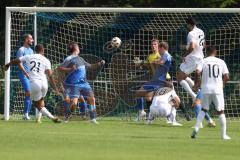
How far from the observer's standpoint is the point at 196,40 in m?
21.5

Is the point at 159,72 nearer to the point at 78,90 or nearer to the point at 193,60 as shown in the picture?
the point at 193,60

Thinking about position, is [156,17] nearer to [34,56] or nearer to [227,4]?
[227,4]

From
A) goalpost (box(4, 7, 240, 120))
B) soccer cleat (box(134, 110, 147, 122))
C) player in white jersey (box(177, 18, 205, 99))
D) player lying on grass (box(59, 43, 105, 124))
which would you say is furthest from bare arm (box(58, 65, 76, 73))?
player in white jersey (box(177, 18, 205, 99))

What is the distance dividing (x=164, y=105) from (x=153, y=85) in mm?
1396

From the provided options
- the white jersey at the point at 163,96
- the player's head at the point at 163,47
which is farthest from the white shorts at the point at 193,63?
the white jersey at the point at 163,96

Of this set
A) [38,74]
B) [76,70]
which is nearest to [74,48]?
[76,70]

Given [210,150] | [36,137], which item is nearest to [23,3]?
[36,137]

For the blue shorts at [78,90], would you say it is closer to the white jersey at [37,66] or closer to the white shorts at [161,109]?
the white jersey at [37,66]

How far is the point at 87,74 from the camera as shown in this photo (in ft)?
82.7

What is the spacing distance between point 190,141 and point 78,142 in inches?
83.2

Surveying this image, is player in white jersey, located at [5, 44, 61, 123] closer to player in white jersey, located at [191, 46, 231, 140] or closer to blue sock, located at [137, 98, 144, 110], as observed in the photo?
blue sock, located at [137, 98, 144, 110]

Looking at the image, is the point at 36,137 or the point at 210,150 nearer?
the point at 210,150

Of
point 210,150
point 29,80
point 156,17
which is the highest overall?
point 156,17

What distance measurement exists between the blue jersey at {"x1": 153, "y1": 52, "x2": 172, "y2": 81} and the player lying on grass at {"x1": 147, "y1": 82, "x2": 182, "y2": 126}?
544mm
